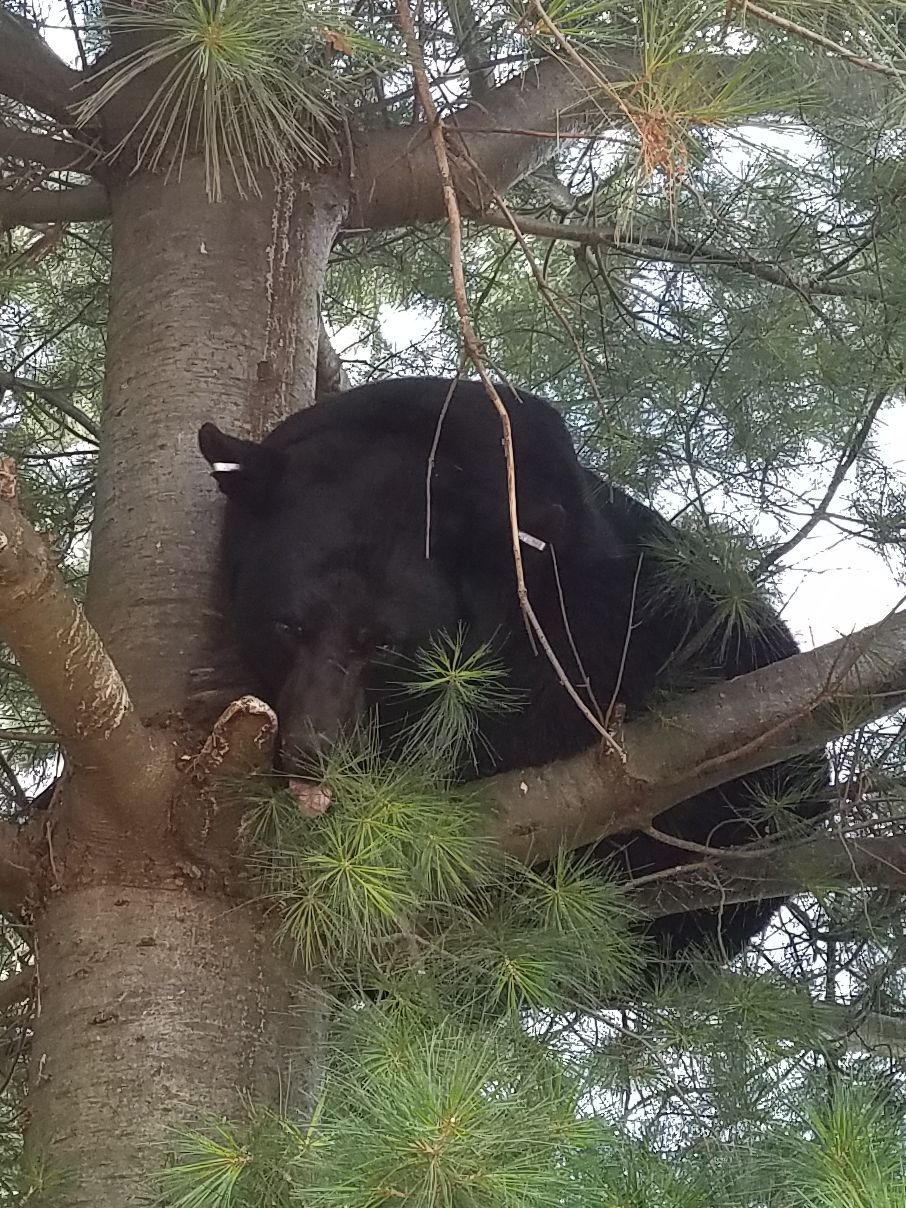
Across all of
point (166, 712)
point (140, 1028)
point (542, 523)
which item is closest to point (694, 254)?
point (542, 523)

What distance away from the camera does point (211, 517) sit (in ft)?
6.86

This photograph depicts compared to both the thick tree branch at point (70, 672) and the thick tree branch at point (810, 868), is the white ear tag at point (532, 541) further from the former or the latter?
the thick tree branch at point (70, 672)

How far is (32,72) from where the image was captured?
7.53ft

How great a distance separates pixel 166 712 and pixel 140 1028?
0.40 metres

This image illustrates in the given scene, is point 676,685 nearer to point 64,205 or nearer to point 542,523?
point 542,523

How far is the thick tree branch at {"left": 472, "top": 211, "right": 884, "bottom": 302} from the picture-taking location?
2023 millimetres

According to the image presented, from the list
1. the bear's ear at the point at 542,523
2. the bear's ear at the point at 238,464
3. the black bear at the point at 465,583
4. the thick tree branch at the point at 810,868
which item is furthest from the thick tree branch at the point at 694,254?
the thick tree branch at the point at 810,868

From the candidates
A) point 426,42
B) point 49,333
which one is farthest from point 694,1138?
point 49,333

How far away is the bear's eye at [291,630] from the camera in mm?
1959

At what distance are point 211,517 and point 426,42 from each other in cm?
79

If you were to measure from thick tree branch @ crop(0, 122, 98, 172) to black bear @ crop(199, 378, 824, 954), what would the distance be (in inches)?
22.2

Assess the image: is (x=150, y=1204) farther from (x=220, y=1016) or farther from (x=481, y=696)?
(x=481, y=696)

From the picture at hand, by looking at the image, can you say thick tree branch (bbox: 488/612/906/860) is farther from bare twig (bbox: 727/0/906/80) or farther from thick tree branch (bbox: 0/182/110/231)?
thick tree branch (bbox: 0/182/110/231)

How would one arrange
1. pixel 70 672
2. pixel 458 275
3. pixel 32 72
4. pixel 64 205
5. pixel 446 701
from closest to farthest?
1. pixel 458 275
2. pixel 70 672
3. pixel 446 701
4. pixel 32 72
5. pixel 64 205
